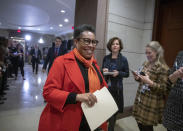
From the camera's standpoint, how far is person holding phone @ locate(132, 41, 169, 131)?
1.50m

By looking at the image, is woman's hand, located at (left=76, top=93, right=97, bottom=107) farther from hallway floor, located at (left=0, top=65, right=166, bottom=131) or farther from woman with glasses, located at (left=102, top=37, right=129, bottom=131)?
hallway floor, located at (left=0, top=65, right=166, bottom=131)

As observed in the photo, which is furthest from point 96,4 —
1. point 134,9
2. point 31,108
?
point 31,108

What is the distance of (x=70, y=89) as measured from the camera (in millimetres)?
972

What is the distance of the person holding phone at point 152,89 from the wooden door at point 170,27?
57.6 inches

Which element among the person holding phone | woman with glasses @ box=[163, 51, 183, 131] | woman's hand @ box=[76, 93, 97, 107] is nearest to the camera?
woman's hand @ box=[76, 93, 97, 107]

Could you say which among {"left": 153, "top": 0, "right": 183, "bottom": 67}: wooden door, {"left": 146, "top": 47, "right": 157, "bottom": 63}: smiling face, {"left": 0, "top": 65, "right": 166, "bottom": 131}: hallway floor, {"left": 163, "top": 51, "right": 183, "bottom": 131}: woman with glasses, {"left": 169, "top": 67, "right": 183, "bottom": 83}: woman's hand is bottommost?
{"left": 0, "top": 65, "right": 166, "bottom": 131}: hallway floor

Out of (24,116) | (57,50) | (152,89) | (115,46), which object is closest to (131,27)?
(115,46)

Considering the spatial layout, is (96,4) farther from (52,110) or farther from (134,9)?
(52,110)

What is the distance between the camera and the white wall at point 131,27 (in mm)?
2627

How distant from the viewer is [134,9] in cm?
289

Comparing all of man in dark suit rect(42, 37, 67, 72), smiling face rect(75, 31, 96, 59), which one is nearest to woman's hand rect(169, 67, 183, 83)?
smiling face rect(75, 31, 96, 59)

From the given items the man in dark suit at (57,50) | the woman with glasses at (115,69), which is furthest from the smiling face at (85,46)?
the man in dark suit at (57,50)

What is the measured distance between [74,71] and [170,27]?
2.72 meters

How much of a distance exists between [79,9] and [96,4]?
49 cm
